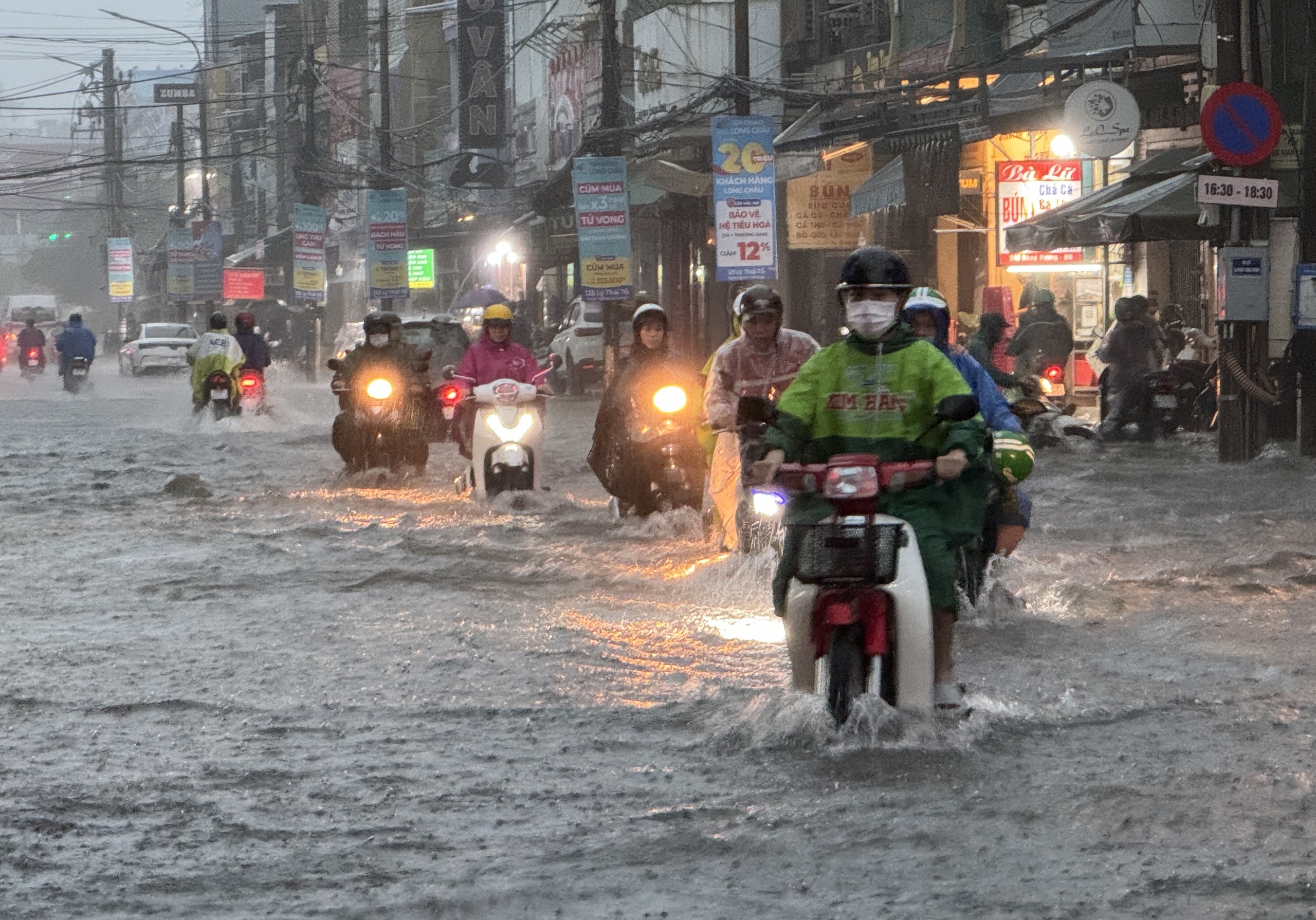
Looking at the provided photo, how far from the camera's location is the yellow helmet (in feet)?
50.5

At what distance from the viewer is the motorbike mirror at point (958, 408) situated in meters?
6.02

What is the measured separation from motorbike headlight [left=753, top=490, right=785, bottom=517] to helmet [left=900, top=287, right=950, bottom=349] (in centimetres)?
91

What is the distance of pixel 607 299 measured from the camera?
93.5 ft

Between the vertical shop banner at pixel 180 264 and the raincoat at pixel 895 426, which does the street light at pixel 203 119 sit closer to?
the vertical shop banner at pixel 180 264

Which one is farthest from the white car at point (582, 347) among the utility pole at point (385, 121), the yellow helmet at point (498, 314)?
the yellow helmet at point (498, 314)

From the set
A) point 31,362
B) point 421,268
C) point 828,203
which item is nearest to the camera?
point 828,203

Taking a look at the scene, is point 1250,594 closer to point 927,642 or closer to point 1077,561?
point 1077,561

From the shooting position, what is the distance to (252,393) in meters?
25.8

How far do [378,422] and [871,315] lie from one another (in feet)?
36.4

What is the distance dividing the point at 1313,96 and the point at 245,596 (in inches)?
437

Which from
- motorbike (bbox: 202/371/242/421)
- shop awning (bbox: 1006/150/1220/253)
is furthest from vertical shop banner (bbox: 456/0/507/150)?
shop awning (bbox: 1006/150/1220/253)

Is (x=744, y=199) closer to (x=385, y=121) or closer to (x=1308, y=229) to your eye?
(x=1308, y=229)

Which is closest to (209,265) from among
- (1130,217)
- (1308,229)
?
(1130,217)

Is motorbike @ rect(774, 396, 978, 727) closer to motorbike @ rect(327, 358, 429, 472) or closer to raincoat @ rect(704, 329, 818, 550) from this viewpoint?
raincoat @ rect(704, 329, 818, 550)
